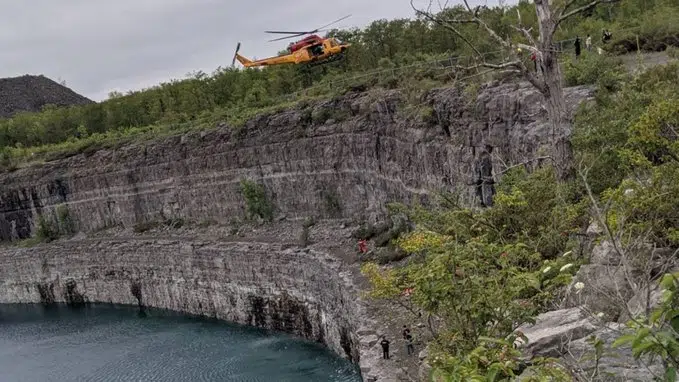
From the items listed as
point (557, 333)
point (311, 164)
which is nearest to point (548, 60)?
point (557, 333)

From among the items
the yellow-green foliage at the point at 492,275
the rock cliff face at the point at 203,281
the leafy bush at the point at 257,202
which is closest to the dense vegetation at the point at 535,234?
the yellow-green foliage at the point at 492,275

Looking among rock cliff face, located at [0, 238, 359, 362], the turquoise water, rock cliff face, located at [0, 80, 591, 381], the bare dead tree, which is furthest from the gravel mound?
the bare dead tree

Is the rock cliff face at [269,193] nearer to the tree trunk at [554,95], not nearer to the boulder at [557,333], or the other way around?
the tree trunk at [554,95]

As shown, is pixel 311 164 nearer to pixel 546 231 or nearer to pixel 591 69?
pixel 591 69

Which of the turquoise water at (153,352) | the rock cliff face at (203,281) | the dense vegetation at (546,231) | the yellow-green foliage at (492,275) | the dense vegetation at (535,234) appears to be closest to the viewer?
the dense vegetation at (546,231)

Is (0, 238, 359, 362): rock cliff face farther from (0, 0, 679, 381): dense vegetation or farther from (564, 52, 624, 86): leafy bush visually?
(564, 52, 624, 86): leafy bush

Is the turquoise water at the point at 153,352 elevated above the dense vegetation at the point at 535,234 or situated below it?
below
